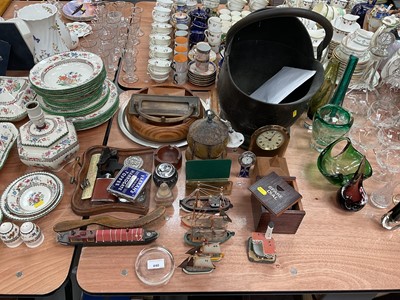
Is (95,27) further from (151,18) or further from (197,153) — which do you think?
(197,153)

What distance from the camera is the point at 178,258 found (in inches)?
35.6

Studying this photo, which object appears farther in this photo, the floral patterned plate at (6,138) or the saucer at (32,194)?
the floral patterned plate at (6,138)

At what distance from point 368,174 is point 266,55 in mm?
506

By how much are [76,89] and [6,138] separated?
0.26m

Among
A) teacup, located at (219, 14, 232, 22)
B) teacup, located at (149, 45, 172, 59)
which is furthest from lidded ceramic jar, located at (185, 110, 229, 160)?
teacup, located at (219, 14, 232, 22)

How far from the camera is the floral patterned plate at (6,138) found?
1064mm

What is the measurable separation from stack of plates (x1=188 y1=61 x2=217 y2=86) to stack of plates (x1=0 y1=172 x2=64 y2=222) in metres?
0.62

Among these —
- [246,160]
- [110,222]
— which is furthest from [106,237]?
[246,160]

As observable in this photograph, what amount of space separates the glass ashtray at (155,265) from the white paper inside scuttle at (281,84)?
0.53 metres

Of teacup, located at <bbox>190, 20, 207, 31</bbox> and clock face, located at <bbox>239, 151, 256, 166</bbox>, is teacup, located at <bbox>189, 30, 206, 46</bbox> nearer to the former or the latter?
teacup, located at <bbox>190, 20, 207, 31</bbox>

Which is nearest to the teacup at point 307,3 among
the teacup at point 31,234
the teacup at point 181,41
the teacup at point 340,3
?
the teacup at point 340,3

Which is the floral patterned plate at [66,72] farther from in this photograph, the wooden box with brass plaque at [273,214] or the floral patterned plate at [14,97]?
the wooden box with brass plaque at [273,214]

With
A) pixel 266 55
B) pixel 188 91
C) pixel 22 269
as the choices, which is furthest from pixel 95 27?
pixel 22 269

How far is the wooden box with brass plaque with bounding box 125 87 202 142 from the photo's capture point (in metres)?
1.13
